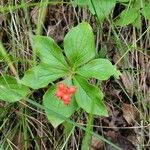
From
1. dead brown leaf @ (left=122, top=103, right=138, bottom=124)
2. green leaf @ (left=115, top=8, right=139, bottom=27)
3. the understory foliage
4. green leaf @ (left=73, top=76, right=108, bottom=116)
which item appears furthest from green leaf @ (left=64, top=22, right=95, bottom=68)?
dead brown leaf @ (left=122, top=103, right=138, bottom=124)

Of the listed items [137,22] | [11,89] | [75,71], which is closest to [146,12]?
[137,22]

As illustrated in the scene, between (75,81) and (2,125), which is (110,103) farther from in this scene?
(2,125)

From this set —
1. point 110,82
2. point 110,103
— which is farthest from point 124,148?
point 110,82

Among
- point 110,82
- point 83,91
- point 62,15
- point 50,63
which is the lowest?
point 110,82

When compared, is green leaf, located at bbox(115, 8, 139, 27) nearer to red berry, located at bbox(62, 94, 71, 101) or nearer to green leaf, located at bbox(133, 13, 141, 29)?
green leaf, located at bbox(133, 13, 141, 29)

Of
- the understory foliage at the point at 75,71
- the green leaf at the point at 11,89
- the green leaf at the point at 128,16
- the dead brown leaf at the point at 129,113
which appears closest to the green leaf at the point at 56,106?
the understory foliage at the point at 75,71

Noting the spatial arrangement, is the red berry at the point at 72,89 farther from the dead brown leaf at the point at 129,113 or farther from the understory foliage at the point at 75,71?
the dead brown leaf at the point at 129,113
